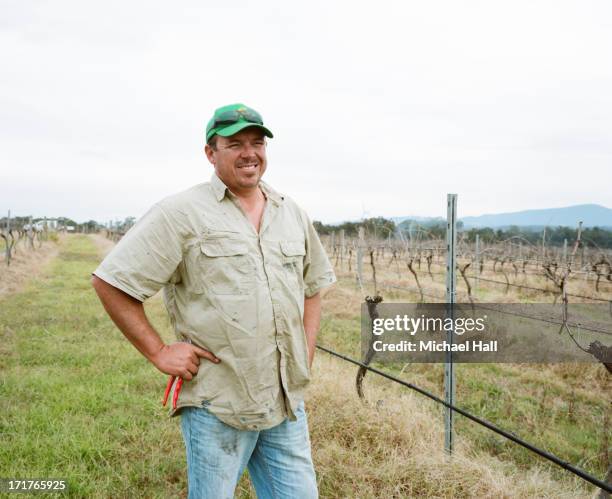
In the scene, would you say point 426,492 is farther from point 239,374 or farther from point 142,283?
point 142,283

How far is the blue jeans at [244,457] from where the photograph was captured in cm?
172

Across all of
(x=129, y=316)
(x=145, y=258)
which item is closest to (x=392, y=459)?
(x=129, y=316)

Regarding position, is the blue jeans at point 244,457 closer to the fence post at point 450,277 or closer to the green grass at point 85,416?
the green grass at point 85,416

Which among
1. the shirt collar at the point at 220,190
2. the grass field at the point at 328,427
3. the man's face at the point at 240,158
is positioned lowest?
the grass field at the point at 328,427

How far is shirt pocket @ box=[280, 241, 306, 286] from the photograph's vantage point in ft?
6.10

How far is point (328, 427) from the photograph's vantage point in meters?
3.59

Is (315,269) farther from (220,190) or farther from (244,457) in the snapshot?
(244,457)

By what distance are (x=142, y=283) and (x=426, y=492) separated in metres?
2.23

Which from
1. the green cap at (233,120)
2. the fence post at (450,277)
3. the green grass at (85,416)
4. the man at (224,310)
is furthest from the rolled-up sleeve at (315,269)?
the green grass at (85,416)

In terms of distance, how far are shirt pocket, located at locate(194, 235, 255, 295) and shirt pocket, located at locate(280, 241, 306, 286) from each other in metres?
0.19

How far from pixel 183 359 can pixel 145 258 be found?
0.38m

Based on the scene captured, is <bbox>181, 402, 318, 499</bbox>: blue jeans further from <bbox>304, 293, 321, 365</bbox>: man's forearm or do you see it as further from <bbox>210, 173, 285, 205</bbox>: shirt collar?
<bbox>210, 173, 285, 205</bbox>: shirt collar

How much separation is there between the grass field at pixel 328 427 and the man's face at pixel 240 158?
6.59 ft

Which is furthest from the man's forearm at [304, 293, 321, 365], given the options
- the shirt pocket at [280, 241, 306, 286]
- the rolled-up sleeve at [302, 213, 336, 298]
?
the shirt pocket at [280, 241, 306, 286]
